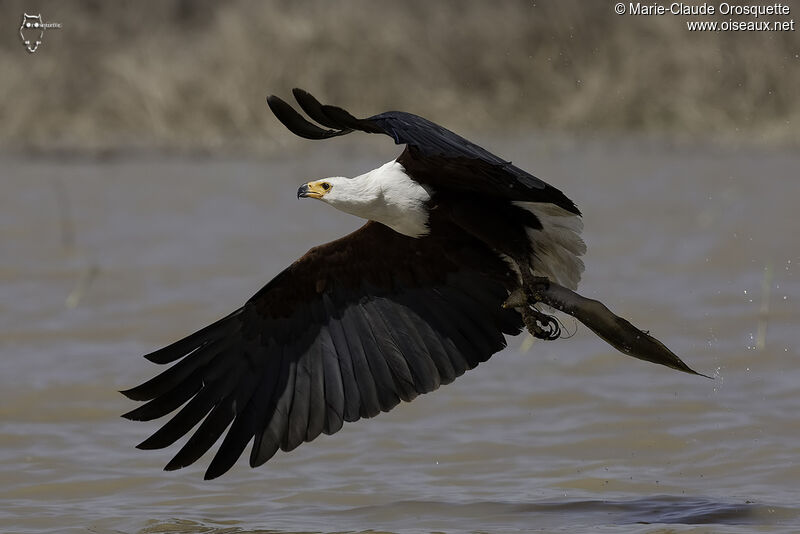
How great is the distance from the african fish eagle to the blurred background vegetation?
10.4m

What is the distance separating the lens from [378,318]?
6195 millimetres

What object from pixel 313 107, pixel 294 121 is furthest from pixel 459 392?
pixel 313 107

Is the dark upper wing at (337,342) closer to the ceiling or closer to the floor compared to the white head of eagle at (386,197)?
closer to the floor

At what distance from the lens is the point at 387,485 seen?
21.2ft

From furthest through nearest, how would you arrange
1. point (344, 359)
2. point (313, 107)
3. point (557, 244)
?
point (344, 359) < point (557, 244) < point (313, 107)

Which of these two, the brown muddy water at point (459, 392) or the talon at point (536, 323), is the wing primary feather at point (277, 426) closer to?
the brown muddy water at point (459, 392)

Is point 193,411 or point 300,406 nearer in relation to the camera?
point 193,411

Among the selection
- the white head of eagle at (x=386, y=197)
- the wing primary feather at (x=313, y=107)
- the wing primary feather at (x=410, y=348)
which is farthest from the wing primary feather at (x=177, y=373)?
the wing primary feather at (x=313, y=107)

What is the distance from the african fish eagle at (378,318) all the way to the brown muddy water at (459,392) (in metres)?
0.47

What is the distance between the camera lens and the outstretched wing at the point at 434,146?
4.56 metres

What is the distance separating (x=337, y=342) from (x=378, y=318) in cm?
21

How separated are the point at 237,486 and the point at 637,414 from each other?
6.96 feet

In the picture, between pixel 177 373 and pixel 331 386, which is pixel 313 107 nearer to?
pixel 177 373

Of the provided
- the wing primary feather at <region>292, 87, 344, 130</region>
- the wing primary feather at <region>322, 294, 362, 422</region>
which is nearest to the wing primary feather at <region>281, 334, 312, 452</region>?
the wing primary feather at <region>322, 294, 362, 422</region>
